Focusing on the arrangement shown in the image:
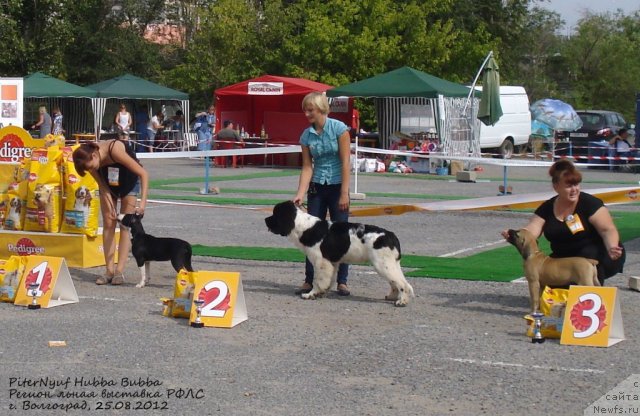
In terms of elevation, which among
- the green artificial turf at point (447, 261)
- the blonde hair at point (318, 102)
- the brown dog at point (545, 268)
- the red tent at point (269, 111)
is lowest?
the green artificial turf at point (447, 261)

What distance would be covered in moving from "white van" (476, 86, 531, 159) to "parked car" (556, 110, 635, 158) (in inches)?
54.2

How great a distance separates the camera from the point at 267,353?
22.9ft

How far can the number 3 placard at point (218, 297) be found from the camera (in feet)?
25.4

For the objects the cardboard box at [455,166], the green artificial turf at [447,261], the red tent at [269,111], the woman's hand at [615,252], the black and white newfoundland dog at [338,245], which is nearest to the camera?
the woman's hand at [615,252]

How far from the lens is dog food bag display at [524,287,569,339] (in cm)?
730

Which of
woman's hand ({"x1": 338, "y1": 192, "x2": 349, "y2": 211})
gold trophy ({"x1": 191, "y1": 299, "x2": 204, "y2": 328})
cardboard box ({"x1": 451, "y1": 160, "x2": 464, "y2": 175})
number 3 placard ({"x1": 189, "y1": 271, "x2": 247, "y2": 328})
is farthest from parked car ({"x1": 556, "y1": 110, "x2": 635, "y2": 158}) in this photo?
gold trophy ({"x1": 191, "y1": 299, "x2": 204, "y2": 328})

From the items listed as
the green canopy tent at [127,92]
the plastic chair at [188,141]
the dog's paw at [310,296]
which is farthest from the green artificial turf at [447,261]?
the plastic chair at [188,141]

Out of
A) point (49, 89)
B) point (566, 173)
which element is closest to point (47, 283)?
point (566, 173)

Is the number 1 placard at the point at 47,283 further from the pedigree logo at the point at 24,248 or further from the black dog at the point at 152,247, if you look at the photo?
the pedigree logo at the point at 24,248

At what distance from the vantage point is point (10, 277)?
28.9 ft

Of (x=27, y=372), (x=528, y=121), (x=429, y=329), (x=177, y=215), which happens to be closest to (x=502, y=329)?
(x=429, y=329)

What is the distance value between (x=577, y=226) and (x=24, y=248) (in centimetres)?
561

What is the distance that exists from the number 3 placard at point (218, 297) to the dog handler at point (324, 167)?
1338 millimetres

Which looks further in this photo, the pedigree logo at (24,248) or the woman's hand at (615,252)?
the pedigree logo at (24,248)
